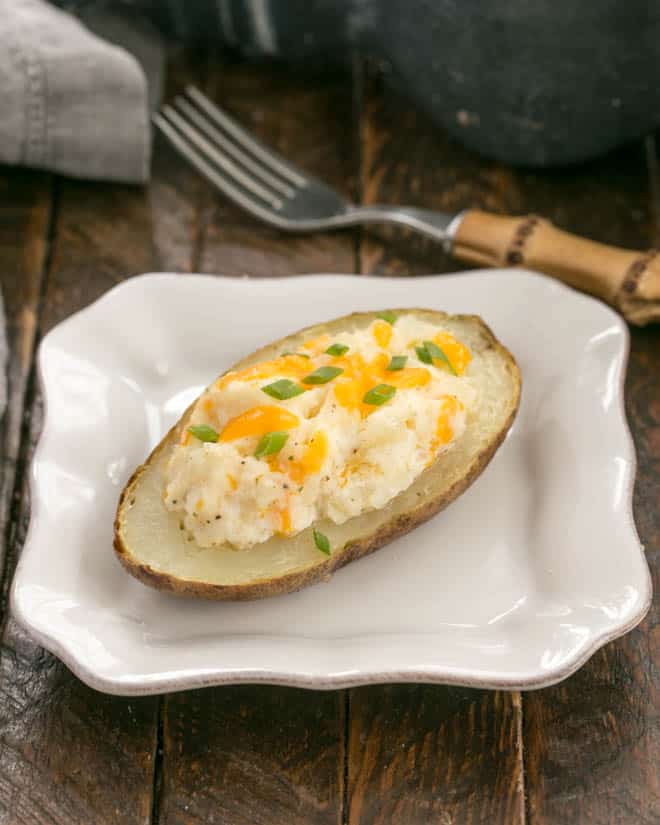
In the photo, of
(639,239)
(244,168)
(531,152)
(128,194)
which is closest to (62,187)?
(128,194)

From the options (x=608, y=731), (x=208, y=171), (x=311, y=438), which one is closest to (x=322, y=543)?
(x=311, y=438)

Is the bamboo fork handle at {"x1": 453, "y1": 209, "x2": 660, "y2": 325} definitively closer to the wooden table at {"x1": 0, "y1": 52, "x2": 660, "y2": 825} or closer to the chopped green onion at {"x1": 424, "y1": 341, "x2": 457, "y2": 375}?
the wooden table at {"x1": 0, "y1": 52, "x2": 660, "y2": 825}

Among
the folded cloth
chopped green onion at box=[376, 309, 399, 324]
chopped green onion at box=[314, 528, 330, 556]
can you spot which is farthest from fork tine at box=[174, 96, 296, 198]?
chopped green onion at box=[314, 528, 330, 556]

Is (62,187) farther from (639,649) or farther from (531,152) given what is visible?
(639,649)

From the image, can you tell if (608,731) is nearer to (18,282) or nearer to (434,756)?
(434,756)

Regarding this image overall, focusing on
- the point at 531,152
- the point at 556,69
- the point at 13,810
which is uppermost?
the point at 556,69

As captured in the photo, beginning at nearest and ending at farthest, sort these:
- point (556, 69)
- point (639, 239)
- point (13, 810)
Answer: point (13, 810) < point (556, 69) < point (639, 239)

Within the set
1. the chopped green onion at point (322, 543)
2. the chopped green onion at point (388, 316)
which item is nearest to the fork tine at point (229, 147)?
the chopped green onion at point (388, 316)
